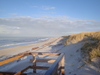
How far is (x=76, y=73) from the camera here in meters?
5.22

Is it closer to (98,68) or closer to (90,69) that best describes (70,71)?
(90,69)

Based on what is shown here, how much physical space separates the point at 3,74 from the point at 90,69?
4.22 meters

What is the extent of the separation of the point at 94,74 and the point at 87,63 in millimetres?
1057

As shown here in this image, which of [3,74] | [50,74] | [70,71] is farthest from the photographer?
[70,71]

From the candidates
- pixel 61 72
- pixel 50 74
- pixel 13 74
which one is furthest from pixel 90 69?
pixel 50 74

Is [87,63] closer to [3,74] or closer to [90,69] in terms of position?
[90,69]

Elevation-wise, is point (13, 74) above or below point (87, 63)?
above

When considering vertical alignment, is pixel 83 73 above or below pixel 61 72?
below

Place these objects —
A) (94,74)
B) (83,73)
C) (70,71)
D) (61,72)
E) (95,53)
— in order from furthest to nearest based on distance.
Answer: (95,53) → (70,71) → (83,73) → (94,74) → (61,72)

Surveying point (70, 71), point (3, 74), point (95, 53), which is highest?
point (3, 74)

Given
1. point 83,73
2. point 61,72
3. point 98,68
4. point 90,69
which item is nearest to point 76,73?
point 83,73

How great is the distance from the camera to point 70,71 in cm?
560

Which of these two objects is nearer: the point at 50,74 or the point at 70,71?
the point at 50,74

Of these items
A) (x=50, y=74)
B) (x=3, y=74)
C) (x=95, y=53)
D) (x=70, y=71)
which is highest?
(x=50, y=74)
